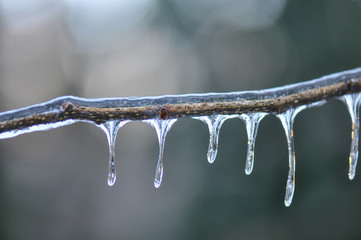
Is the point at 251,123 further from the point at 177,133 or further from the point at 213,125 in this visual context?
the point at 177,133

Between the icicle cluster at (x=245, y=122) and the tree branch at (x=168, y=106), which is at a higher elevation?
the tree branch at (x=168, y=106)

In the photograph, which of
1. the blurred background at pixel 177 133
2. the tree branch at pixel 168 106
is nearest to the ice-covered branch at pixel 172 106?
the tree branch at pixel 168 106

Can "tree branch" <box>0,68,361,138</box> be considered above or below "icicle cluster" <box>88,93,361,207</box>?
above

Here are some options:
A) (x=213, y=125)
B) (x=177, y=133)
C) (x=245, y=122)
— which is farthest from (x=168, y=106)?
(x=177, y=133)

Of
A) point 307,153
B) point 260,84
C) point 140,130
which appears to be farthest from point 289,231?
point 140,130

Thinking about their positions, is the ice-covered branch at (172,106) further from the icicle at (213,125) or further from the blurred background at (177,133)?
the blurred background at (177,133)

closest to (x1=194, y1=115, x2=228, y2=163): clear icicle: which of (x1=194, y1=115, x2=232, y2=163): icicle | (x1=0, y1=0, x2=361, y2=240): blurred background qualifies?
(x1=194, y1=115, x2=232, y2=163): icicle

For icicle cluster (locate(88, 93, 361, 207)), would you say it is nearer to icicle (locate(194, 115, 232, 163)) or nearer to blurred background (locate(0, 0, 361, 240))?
icicle (locate(194, 115, 232, 163))
